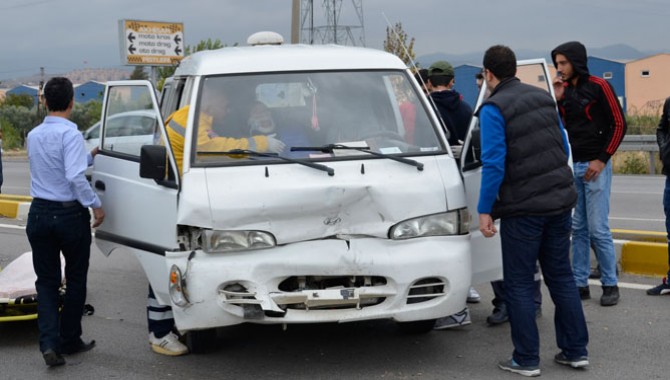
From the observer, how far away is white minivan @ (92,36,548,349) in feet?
16.5

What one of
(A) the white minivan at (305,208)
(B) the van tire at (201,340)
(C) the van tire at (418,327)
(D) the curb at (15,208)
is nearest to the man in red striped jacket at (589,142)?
(A) the white minivan at (305,208)

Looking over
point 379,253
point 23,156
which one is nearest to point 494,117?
point 379,253

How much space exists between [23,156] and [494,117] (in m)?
31.7

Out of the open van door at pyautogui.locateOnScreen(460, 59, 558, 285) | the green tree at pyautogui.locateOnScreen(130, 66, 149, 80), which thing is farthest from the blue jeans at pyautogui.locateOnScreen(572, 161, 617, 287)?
the green tree at pyautogui.locateOnScreen(130, 66, 149, 80)

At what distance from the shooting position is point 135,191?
5871 mm

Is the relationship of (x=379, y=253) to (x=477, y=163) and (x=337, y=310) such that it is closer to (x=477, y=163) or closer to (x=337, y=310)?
(x=337, y=310)

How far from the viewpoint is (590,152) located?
6562mm

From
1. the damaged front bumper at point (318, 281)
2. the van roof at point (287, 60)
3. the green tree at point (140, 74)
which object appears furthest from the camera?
the green tree at point (140, 74)

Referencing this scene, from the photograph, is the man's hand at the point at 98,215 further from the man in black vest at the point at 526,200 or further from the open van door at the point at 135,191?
the man in black vest at the point at 526,200

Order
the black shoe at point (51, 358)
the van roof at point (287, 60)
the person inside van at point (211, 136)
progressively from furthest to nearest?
the van roof at point (287, 60) < the black shoe at point (51, 358) < the person inside van at point (211, 136)

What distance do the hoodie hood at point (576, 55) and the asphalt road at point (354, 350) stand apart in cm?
179

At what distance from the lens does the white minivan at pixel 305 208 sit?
5.04m

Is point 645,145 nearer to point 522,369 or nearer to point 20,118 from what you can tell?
point 522,369

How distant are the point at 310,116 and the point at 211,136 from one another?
67 cm
